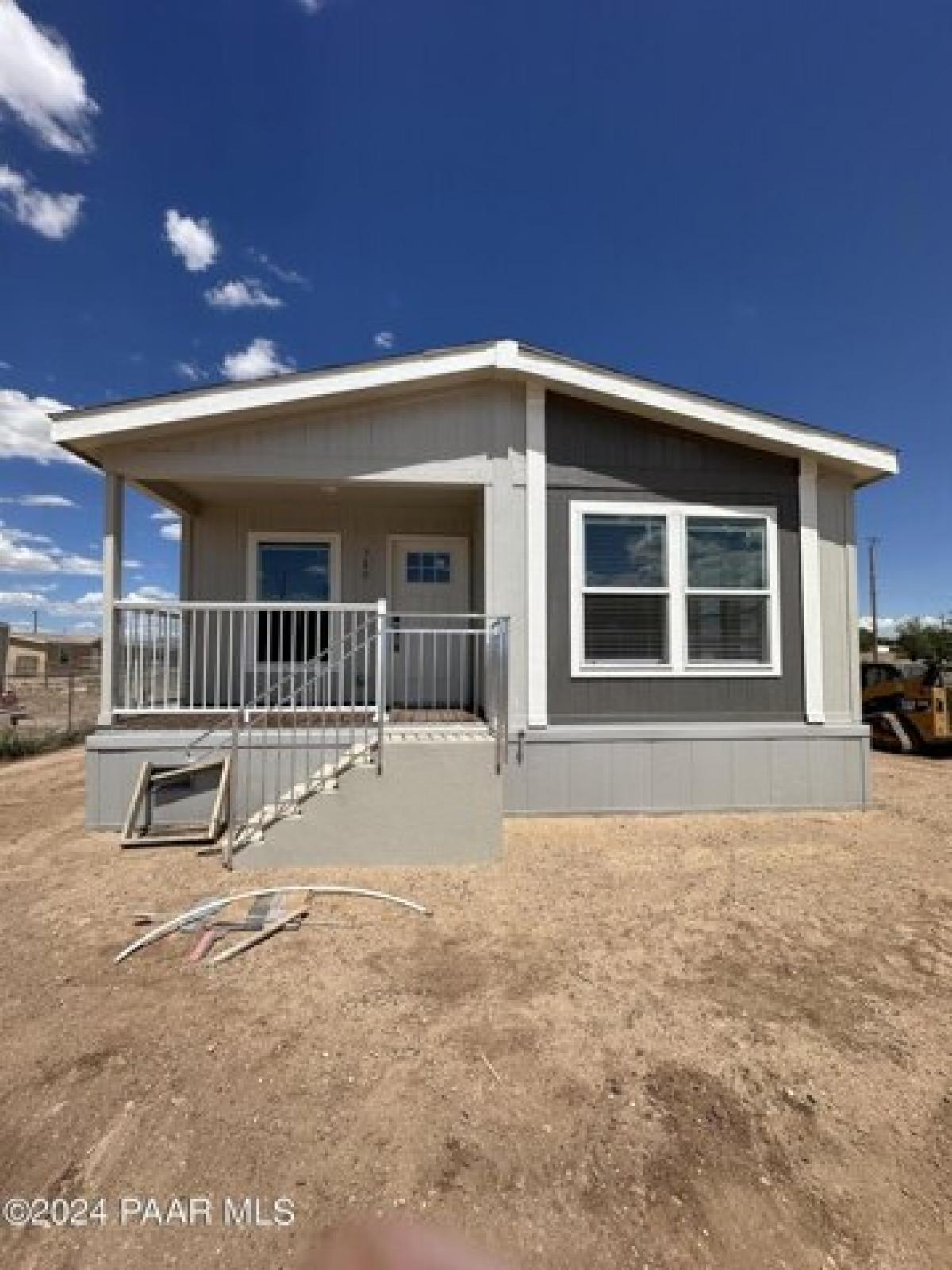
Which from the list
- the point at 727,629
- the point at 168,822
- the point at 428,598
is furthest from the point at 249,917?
the point at 727,629

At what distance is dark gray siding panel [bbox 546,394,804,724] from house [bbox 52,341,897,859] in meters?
0.02

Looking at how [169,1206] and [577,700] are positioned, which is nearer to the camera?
[169,1206]

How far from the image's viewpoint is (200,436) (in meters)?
5.82

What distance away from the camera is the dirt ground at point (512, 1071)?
1748 mm

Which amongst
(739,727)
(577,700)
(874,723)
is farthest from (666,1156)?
(874,723)

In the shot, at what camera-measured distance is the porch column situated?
5.57m

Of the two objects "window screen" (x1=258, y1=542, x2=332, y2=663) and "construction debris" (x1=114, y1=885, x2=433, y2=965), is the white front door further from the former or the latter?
"construction debris" (x1=114, y1=885, x2=433, y2=965)

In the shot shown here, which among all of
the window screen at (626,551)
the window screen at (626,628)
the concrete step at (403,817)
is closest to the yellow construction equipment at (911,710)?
the window screen at (626,628)

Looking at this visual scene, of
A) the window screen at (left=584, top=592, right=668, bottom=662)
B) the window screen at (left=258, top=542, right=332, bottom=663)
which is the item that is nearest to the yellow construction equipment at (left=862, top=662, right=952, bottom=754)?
the window screen at (left=584, top=592, right=668, bottom=662)

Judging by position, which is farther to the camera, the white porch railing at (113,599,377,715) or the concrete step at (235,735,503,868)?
the white porch railing at (113,599,377,715)

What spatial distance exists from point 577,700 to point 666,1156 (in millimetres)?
4152

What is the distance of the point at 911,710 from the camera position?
1132 centimetres

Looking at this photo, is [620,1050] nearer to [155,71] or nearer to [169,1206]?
[169,1206]

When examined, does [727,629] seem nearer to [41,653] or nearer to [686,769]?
[686,769]
